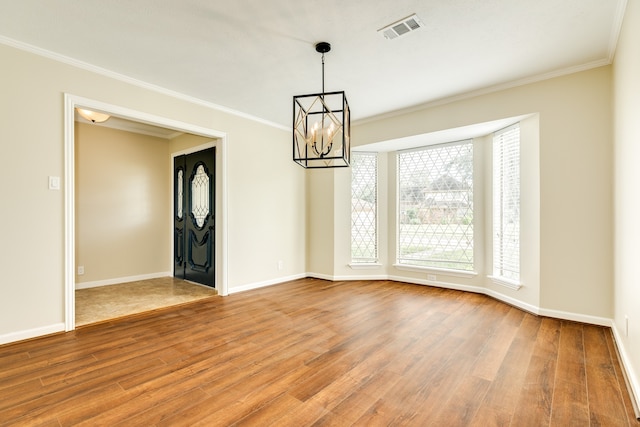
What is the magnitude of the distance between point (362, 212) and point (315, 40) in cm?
323

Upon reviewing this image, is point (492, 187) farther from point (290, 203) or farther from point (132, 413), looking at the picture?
point (132, 413)

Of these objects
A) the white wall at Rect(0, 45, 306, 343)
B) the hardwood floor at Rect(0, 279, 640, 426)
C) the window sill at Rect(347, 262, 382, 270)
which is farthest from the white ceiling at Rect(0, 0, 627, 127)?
the window sill at Rect(347, 262, 382, 270)

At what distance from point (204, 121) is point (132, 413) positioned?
3523 millimetres

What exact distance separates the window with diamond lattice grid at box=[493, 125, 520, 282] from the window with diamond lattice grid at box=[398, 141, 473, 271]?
38 centimetres

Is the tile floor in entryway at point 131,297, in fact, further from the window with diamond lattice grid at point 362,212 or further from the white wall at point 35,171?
the window with diamond lattice grid at point 362,212

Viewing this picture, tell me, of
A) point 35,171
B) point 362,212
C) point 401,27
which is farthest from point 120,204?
point 401,27

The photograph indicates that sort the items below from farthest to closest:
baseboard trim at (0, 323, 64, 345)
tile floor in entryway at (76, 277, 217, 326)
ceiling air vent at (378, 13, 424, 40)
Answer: tile floor in entryway at (76, 277, 217, 326), baseboard trim at (0, 323, 64, 345), ceiling air vent at (378, 13, 424, 40)

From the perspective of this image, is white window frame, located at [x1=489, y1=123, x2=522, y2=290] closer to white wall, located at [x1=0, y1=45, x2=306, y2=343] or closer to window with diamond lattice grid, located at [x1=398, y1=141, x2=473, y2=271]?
window with diamond lattice grid, located at [x1=398, y1=141, x2=473, y2=271]

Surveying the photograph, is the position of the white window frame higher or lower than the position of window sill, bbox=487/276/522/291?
higher

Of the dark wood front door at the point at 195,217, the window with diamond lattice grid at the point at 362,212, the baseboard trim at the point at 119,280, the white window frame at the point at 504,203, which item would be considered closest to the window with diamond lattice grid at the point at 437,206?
the white window frame at the point at 504,203

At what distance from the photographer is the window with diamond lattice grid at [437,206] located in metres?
4.71

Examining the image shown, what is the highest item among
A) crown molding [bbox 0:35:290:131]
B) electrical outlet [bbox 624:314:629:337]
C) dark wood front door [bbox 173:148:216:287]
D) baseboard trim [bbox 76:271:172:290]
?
crown molding [bbox 0:35:290:131]

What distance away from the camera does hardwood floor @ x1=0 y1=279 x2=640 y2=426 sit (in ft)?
5.90

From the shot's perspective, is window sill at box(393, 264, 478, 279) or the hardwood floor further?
window sill at box(393, 264, 478, 279)
